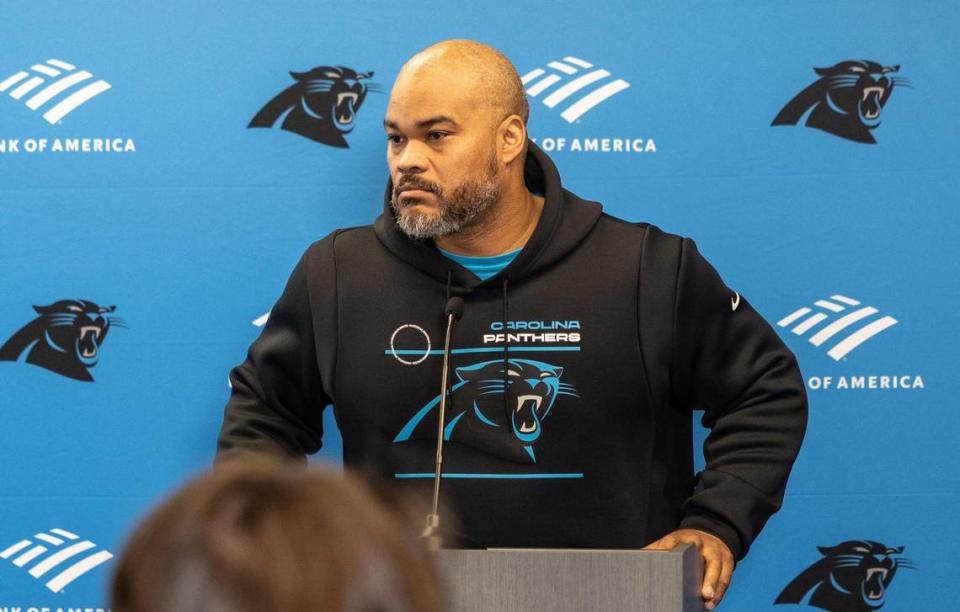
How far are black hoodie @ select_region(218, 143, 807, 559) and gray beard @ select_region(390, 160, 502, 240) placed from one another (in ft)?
0.16

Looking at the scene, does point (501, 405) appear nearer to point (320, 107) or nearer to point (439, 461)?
point (439, 461)

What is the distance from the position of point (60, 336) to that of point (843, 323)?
1.53 metres

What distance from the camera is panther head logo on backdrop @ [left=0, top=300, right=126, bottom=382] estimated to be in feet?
8.29

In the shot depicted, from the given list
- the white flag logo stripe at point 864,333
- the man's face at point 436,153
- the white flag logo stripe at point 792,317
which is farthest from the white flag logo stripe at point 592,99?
the white flag logo stripe at point 864,333

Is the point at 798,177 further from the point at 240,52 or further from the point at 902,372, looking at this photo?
the point at 240,52

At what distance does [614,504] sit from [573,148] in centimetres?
79

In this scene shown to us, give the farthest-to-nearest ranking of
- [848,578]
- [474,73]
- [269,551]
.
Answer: [848,578] < [474,73] < [269,551]

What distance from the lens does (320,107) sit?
8.31 ft

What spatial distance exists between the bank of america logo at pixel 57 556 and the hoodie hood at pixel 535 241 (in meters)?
0.90

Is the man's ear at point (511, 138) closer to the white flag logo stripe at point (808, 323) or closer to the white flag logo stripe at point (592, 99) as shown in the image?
the white flag logo stripe at point (592, 99)

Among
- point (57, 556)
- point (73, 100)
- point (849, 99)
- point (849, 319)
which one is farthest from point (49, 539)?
point (849, 99)

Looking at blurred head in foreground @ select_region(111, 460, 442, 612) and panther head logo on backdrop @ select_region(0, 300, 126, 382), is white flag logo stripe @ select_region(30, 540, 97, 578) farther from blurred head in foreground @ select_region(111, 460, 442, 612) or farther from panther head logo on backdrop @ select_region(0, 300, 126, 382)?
blurred head in foreground @ select_region(111, 460, 442, 612)

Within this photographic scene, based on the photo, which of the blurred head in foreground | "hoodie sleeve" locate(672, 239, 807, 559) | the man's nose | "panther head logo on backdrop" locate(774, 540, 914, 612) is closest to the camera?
the blurred head in foreground

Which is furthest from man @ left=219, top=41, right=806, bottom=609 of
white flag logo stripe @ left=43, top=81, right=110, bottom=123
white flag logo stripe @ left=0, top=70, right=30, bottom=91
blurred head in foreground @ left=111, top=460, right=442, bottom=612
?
blurred head in foreground @ left=111, top=460, right=442, bottom=612
